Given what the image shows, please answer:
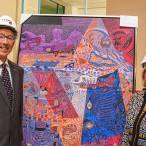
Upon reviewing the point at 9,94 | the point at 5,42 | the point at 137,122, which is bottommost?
the point at 137,122

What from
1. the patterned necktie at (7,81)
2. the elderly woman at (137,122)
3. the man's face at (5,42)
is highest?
the man's face at (5,42)

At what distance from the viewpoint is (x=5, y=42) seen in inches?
70.7

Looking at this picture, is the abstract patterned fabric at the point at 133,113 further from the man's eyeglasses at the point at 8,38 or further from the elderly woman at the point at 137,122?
the man's eyeglasses at the point at 8,38

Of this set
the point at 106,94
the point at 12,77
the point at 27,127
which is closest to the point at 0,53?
the point at 12,77

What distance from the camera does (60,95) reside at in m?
2.12

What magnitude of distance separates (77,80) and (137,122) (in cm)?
63

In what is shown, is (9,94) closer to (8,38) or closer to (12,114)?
(12,114)

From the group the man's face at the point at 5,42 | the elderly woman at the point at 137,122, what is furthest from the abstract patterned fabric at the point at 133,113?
the man's face at the point at 5,42

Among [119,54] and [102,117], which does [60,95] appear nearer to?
[102,117]

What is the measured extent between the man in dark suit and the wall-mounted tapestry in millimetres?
274

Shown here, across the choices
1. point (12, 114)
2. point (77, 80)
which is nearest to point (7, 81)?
point (12, 114)

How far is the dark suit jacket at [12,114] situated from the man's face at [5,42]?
0.11 m

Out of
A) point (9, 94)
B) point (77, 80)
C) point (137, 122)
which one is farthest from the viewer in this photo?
point (77, 80)

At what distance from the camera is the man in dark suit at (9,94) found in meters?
1.70
